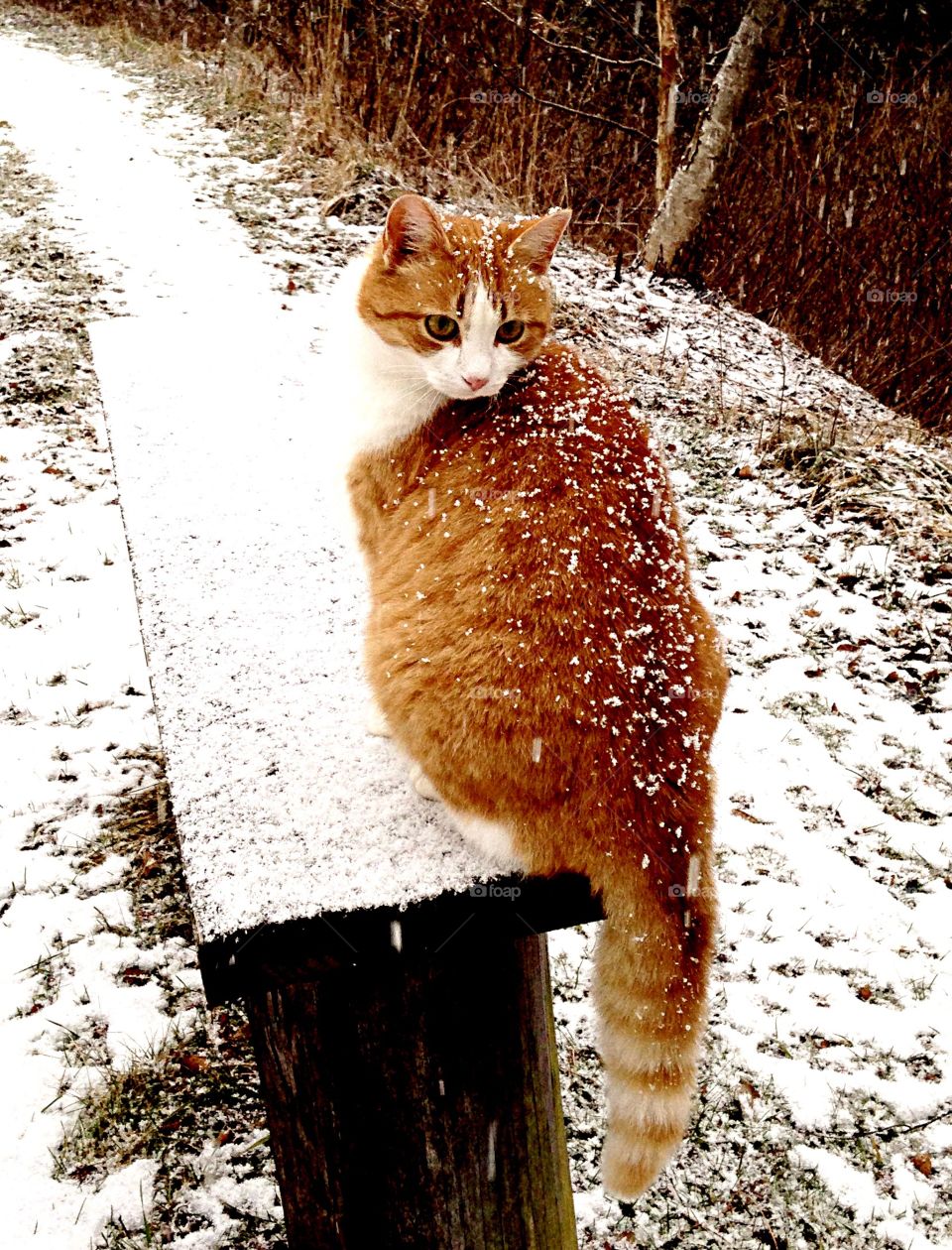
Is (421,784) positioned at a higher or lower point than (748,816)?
higher

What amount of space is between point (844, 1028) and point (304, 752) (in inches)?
71.8

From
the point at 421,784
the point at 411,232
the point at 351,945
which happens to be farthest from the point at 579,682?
the point at 411,232

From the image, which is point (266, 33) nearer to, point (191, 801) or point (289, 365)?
point (289, 365)

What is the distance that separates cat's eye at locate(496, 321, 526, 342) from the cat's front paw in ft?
3.08

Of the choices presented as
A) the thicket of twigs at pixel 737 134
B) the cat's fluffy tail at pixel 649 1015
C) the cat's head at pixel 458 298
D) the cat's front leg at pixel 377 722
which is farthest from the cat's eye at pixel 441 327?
the thicket of twigs at pixel 737 134

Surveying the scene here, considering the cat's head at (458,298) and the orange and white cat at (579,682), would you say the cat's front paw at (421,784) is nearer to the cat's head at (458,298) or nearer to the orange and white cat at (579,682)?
the orange and white cat at (579,682)

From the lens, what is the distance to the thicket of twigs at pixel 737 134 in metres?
6.19

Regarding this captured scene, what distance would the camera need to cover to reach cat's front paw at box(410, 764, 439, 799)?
58.1 inches

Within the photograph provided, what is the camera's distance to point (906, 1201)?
214 cm

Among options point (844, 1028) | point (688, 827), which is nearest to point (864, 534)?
point (844, 1028)

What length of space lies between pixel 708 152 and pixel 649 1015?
20.7 ft

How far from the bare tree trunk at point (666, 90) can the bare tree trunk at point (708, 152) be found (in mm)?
149

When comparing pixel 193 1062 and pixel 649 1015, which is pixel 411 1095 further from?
pixel 193 1062

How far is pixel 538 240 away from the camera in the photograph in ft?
6.56
